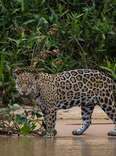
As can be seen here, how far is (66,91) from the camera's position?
9430 mm

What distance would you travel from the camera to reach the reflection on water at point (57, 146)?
7.01 meters

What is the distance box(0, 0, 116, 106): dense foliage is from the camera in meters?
13.0

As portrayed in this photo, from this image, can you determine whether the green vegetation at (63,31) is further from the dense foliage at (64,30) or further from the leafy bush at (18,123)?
the leafy bush at (18,123)

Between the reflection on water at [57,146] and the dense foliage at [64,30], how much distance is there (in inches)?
164

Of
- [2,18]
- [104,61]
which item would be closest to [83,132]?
[104,61]

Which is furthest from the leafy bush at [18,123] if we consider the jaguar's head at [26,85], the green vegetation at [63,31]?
the green vegetation at [63,31]

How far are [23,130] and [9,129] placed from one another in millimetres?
416

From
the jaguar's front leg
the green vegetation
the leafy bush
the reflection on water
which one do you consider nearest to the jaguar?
the jaguar's front leg

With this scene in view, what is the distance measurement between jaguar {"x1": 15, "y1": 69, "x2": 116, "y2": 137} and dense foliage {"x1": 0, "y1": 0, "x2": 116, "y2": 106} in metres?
3.14

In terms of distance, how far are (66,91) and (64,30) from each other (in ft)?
13.6

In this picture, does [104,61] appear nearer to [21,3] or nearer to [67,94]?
[21,3]

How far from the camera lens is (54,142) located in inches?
328

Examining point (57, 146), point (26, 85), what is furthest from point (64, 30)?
point (57, 146)

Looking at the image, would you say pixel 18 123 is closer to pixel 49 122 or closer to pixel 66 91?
pixel 49 122
